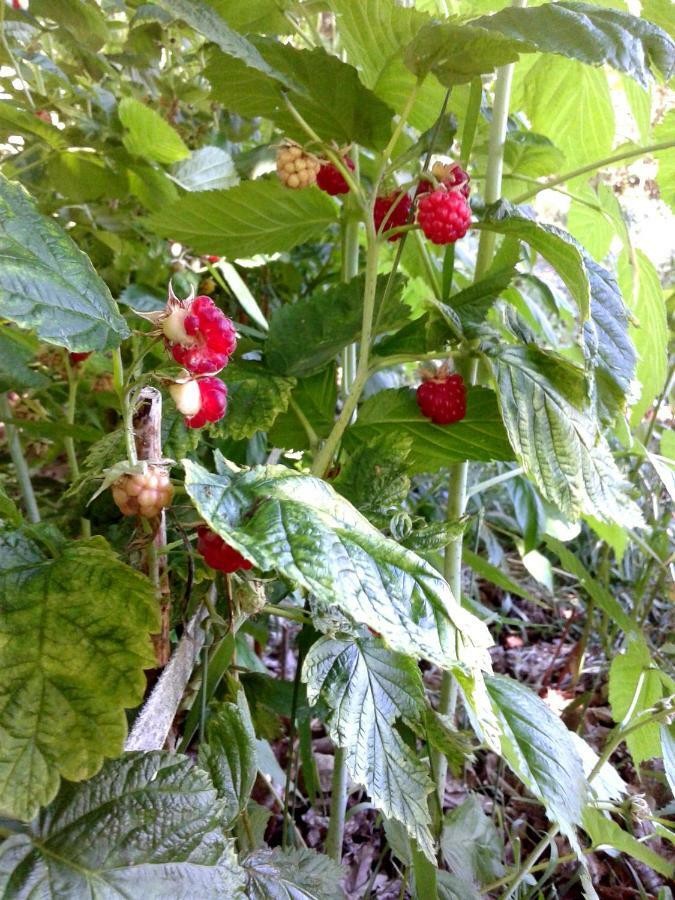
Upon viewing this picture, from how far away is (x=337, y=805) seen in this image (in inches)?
27.2

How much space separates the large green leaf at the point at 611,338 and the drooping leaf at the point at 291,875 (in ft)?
1.59

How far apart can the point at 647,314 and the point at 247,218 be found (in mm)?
507

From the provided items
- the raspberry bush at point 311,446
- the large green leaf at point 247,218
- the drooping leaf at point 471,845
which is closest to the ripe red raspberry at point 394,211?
the raspberry bush at point 311,446

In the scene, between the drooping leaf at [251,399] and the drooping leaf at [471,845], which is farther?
the drooping leaf at [471,845]

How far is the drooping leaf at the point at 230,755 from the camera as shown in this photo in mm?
481

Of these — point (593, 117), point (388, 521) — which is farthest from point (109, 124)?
point (388, 521)

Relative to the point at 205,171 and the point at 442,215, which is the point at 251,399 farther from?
the point at 205,171

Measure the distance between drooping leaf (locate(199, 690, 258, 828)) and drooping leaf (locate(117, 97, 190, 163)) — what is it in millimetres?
696

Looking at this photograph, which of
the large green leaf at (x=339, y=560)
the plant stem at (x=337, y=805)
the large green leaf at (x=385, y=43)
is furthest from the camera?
the plant stem at (x=337, y=805)

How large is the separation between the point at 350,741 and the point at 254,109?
0.56 m

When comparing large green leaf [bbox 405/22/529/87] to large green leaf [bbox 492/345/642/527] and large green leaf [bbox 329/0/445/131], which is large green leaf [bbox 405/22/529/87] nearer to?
large green leaf [bbox 329/0/445/131]

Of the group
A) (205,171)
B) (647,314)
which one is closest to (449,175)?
(647,314)

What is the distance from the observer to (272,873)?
51 centimetres

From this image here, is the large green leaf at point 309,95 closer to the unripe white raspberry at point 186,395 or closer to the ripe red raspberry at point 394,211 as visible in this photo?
the ripe red raspberry at point 394,211
